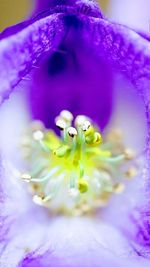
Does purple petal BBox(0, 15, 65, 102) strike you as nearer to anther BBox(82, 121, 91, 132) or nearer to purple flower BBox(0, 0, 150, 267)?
purple flower BBox(0, 0, 150, 267)

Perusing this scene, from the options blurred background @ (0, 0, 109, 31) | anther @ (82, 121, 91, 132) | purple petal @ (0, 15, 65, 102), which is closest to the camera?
purple petal @ (0, 15, 65, 102)

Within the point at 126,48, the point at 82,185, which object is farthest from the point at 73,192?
the point at 126,48

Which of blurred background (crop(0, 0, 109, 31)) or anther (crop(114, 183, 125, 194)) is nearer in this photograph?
anther (crop(114, 183, 125, 194))

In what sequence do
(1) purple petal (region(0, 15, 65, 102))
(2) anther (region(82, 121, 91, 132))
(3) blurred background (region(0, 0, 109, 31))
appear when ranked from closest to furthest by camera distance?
(1) purple petal (region(0, 15, 65, 102))
(2) anther (region(82, 121, 91, 132))
(3) blurred background (region(0, 0, 109, 31))

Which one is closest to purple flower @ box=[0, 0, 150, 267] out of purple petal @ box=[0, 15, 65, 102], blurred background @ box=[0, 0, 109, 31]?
purple petal @ box=[0, 15, 65, 102]

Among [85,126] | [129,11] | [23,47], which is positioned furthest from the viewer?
[129,11]

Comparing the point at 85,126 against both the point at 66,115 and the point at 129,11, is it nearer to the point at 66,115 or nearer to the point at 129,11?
the point at 66,115

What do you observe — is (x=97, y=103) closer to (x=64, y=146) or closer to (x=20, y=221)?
(x=64, y=146)
